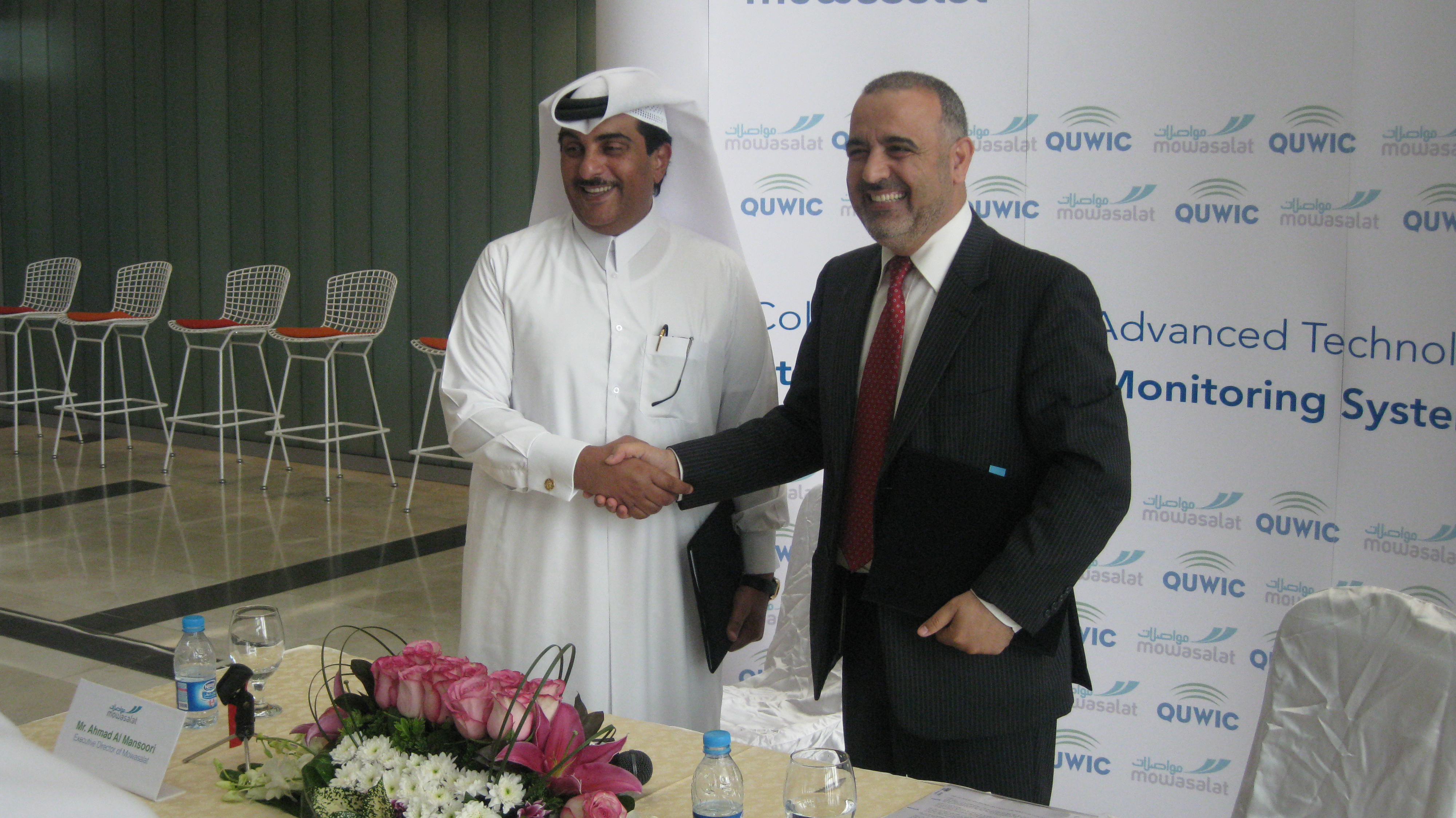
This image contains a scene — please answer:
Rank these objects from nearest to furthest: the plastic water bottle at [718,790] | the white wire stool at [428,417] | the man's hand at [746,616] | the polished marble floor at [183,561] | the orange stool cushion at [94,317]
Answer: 1. the plastic water bottle at [718,790]
2. the man's hand at [746,616]
3. the polished marble floor at [183,561]
4. the white wire stool at [428,417]
5. the orange stool cushion at [94,317]

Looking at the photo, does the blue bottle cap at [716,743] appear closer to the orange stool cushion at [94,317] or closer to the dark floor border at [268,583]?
the dark floor border at [268,583]

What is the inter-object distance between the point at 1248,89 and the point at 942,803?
2.36 metres

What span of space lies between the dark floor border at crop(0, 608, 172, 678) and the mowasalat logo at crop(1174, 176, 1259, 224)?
3540mm

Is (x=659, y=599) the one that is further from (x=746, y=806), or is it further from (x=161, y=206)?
(x=161, y=206)

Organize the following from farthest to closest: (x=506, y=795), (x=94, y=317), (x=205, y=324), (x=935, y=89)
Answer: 1. (x=94, y=317)
2. (x=205, y=324)
3. (x=935, y=89)
4. (x=506, y=795)

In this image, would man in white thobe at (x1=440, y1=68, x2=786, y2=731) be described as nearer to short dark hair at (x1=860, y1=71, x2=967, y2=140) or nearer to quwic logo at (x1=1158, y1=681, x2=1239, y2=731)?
short dark hair at (x1=860, y1=71, x2=967, y2=140)

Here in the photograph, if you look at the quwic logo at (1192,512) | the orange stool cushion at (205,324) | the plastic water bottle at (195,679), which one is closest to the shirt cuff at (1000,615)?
the plastic water bottle at (195,679)

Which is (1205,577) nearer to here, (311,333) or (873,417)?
(873,417)

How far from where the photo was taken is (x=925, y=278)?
6.61ft

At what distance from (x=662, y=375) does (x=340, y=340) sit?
5.26m

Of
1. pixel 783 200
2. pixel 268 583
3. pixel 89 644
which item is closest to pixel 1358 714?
pixel 783 200

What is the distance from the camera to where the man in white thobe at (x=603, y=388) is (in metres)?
2.42

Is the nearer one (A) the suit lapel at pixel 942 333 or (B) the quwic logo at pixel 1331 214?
(A) the suit lapel at pixel 942 333

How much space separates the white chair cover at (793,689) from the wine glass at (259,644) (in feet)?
4.86
